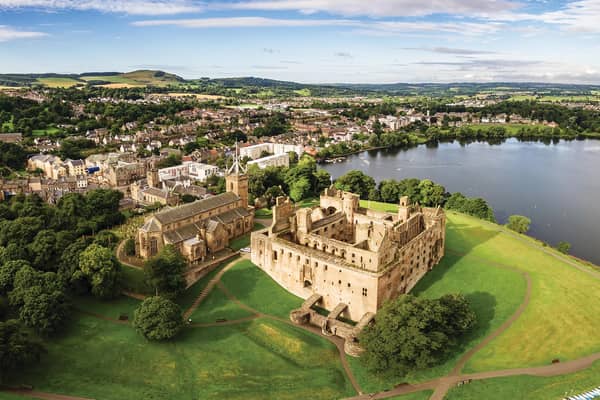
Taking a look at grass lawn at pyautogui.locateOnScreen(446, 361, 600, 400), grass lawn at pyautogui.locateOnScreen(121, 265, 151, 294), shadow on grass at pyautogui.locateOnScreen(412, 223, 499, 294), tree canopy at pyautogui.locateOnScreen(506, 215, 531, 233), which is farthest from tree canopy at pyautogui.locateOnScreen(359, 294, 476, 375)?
tree canopy at pyautogui.locateOnScreen(506, 215, 531, 233)

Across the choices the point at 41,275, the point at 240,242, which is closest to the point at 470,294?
the point at 240,242

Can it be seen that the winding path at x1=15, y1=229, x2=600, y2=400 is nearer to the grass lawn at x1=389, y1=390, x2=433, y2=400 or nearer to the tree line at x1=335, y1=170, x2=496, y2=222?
the grass lawn at x1=389, y1=390, x2=433, y2=400

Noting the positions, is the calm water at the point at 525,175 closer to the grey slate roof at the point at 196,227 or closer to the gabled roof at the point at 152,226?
the grey slate roof at the point at 196,227

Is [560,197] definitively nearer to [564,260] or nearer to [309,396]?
[564,260]

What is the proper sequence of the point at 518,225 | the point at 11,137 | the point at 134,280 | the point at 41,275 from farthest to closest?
1. the point at 11,137
2. the point at 518,225
3. the point at 134,280
4. the point at 41,275

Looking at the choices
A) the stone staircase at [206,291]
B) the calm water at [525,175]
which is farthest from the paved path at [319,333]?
the calm water at [525,175]

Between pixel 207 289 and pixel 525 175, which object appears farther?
pixel 525 175

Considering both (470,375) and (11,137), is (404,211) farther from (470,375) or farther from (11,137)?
(11,137)
